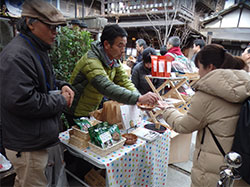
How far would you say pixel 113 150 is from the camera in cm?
157

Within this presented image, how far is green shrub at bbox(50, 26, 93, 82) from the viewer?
3096mm

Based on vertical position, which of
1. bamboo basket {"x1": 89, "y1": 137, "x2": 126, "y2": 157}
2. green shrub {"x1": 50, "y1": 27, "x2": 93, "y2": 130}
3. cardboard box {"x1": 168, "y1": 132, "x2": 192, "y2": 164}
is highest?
green shrub {"x1": 50, "y1": 27, "x2": 93, "y2": 130}

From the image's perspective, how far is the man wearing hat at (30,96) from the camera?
3.61 feet

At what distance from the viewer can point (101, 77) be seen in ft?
5.65

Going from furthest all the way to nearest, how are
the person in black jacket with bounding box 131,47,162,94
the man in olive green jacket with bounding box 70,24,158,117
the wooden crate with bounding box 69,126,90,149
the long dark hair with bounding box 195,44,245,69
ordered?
the person in black jacket with bounding box 131,47,162,94, the man in olive green jacket with bounding box 70,24,158,117, the wooden crate with bounding box 69,126,90,149, the long dark hair with bounding box 195,44,245,69

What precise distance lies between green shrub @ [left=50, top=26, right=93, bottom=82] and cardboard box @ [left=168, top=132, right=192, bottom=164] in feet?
7.55

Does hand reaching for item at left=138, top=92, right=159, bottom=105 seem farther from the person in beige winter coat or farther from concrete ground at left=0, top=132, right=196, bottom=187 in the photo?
concrete ground at left=0, top=132, right=196, bottom=187

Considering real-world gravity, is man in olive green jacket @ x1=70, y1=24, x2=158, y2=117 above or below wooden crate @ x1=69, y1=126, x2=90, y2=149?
above

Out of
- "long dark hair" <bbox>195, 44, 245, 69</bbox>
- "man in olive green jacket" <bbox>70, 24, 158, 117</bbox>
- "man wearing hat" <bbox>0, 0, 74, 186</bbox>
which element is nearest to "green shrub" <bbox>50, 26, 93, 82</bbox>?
"man in olive green jacket" <bbox>70, 24, 158, 117</bbox>

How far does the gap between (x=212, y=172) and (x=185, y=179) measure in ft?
5.41

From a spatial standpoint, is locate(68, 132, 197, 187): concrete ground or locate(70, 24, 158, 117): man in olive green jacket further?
locate(68, 132, 197, 187): concrete ground

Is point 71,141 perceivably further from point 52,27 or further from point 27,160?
point 52,27

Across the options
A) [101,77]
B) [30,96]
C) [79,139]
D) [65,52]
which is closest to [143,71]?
[65,52]

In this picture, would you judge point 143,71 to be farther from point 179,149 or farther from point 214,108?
point 214,108
